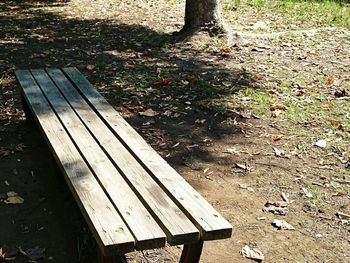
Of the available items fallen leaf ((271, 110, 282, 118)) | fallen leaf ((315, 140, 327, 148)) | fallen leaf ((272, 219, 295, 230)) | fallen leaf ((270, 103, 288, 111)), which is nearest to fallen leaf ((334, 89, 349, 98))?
fallen leaf ((270, 103, 288, 111))

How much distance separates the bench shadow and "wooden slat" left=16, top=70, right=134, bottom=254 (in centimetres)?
51

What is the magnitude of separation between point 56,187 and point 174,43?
3.84m

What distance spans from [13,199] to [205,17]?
4403 mm

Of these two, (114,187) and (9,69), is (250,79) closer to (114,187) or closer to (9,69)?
(9,69)

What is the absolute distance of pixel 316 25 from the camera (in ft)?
27.0

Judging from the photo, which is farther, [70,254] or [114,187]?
[70,254]

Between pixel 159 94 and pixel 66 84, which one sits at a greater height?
pixel 66 84

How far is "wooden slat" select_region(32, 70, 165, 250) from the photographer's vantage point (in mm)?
2072

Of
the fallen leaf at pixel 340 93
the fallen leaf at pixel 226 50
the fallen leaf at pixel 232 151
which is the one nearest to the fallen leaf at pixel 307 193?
the fallen leaf at pixel 232 151

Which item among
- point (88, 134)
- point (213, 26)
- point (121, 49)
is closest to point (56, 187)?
point (88, 134)

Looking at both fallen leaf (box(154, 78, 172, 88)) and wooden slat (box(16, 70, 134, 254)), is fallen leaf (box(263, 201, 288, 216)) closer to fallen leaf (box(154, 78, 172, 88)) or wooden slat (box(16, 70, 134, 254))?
wooden slat (box(16, 70, 134, 254))

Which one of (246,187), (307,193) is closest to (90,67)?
(246,187)

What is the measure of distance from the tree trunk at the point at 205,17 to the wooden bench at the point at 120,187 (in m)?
3.72

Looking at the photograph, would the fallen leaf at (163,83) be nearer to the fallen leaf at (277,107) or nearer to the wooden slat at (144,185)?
the fallen leaf at (277,107)
